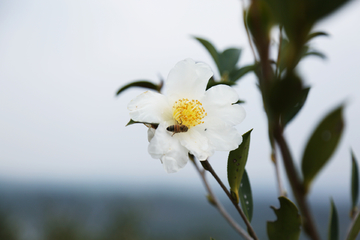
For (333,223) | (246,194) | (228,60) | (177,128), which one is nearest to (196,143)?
(177,128)

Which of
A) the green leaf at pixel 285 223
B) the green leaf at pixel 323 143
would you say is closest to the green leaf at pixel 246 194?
the green leaf at pixel 285 223

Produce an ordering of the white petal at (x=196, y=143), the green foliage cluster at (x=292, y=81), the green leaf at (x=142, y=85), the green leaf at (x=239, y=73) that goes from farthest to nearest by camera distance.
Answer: the green leaf at (x=239, y=73), the green leaf at (x=142, y=85), the white petal at (x=196, y=143), the green foliage cluster at (x=292, y=81)

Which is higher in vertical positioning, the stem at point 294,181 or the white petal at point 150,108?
the white petal at point 150,108

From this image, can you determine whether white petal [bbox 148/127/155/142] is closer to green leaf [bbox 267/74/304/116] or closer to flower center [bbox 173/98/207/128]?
flower center [bbox 173/98/207/128]

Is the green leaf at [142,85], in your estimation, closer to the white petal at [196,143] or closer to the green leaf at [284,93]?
the white petal at [196,143]

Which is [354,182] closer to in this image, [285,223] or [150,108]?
[285,223]

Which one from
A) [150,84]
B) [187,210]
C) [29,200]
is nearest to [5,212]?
[150,84]
